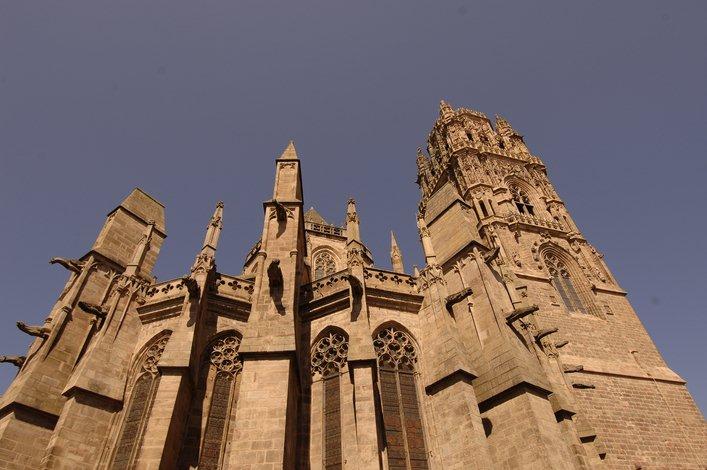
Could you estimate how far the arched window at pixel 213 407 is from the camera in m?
9.92

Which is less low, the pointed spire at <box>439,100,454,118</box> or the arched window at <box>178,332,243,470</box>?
the pointed spire at <box>439,100,454,118</box>

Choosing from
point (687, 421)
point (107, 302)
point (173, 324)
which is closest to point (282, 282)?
point (173, 324)

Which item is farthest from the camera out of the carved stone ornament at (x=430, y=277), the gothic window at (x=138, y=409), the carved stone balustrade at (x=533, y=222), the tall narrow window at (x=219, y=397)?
the carved stone balustrade at (x=533, y=222)

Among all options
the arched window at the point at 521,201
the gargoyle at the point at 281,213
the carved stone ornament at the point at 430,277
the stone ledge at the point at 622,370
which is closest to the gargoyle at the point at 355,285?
the carved stone ornament at the point at 430,277

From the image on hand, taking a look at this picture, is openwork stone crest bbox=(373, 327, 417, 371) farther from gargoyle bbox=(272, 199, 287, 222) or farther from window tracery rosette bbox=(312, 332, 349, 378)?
gargoyle bbox=(272, 199, 287, 222)

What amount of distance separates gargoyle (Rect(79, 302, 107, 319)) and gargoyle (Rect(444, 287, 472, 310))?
29.8 feet

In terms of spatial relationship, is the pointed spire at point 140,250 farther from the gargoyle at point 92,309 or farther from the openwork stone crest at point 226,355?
the openwork stone crest at point 226,355

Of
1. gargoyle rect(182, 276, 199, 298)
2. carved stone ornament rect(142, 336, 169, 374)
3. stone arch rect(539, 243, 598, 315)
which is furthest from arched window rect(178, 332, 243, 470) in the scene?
stone arch rect(539, 243, 598, 315)

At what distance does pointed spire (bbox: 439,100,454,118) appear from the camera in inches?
1442

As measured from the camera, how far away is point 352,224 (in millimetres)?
13969

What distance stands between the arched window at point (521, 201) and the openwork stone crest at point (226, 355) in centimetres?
2032

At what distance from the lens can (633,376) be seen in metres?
18.1

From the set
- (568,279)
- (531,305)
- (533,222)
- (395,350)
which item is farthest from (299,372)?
(533,222)

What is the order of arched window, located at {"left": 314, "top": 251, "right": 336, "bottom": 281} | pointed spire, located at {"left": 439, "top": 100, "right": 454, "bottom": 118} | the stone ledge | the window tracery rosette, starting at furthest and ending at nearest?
pointed spire, located at {"left": 439, "top": 100, "right": 454, "bottom": 118} → arched window, located at {"left": 314, "top": 251, "right": 336, "bottom": 281} → the stone ledge → the window tracery rosette
